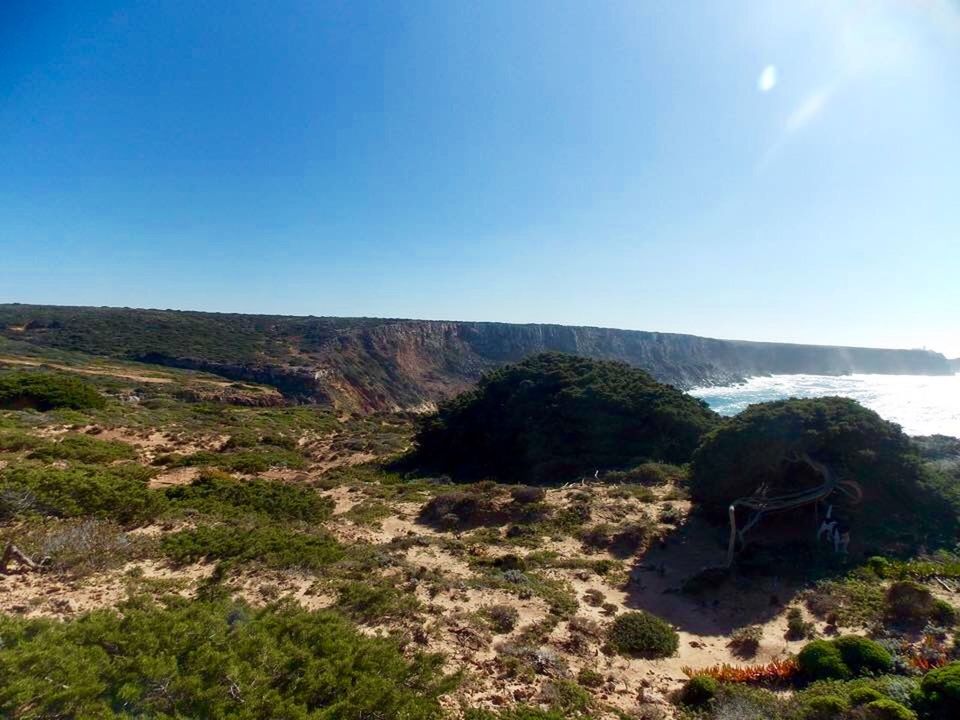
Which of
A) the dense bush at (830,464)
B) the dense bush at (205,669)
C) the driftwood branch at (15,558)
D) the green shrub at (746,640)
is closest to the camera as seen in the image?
the dense bush at (205,669)

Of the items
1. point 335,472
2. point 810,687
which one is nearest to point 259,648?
point 810,687

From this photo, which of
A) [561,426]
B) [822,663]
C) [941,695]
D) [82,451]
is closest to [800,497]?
[822,663]

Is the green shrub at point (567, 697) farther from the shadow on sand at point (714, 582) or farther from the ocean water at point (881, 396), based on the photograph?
the ocean water at point (881, 396)

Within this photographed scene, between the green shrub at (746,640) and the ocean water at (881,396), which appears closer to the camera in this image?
the green shrub at (746,640)

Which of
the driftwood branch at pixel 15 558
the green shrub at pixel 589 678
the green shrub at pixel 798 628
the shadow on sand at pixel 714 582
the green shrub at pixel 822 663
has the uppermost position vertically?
the driftwood branch at pixel 15 558

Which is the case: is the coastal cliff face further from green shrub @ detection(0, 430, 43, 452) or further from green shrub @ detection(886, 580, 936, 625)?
green shrub @ detection(886, 580, 936, 625)

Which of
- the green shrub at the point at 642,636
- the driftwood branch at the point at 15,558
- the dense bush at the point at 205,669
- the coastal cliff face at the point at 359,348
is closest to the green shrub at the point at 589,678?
the green shrub at the point at 642,636

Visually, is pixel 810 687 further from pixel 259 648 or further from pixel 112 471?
pixel 112 471
